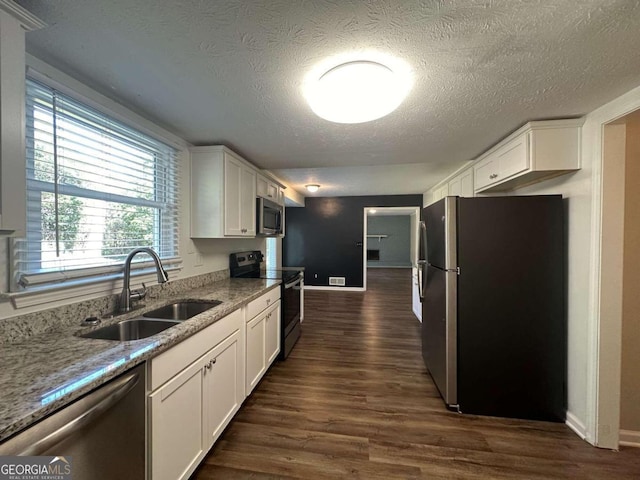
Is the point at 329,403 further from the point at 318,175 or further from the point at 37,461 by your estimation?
the point at 318,175

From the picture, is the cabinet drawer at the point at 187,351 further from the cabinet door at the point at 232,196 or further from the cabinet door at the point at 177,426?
the cabinet door at the point at 232,196

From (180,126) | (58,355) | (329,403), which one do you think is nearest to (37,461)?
(58,355)

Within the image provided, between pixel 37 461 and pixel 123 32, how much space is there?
1486 mm

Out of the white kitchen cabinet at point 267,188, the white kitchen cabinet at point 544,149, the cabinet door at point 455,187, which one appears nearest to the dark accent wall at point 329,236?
the cabinet door at point 455,187

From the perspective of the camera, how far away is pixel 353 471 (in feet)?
4.77

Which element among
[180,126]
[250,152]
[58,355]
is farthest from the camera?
[250,152]

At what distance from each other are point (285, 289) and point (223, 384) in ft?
4.12

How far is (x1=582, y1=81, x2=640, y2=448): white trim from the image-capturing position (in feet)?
5.32

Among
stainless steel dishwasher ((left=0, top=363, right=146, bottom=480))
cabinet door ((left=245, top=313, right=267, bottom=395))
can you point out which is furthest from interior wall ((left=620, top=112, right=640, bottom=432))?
stainless steel dishwasher ((left=0, top=363, right=146, bottom=480))

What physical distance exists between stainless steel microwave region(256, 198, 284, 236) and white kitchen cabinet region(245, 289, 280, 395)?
84 centimetres

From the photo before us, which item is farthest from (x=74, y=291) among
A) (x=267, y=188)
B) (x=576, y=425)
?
(x=576, y=425)

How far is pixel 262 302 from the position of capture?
2268mm

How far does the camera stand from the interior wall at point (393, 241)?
34.4 feet

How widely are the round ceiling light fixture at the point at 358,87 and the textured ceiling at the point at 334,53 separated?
2.5 inches
